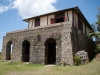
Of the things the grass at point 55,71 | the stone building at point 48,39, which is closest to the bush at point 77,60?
the stone building at point 48,39

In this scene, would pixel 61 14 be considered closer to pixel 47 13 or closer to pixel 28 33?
pixel 47 13

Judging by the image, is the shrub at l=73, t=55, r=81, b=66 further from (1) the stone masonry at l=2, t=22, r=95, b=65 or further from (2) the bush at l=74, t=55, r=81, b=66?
(1) the stone masonry at l=2, t=22, r=95, b=65

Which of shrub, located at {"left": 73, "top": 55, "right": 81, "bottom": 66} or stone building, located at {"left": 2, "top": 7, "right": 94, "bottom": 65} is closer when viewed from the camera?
shrub, located at {"left": 73, "top": 55, "right": 81, "bottom": 66}

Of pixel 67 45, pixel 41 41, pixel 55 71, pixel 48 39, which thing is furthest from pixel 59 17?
pixel 55 71

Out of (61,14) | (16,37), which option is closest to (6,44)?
(16,37)

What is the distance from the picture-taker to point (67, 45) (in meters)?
12.7

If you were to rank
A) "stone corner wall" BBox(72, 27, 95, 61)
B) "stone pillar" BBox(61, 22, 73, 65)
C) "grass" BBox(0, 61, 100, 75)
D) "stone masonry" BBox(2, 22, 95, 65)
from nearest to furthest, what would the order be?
"grass" BBox(0, 61, 100, 75) → "stone pillar" BBox(61, 22, 73, 65) → "stone masonry" BBox(2, 22, 95, 65) → "stone corner wall" BBox(72, 27, 95, 61)

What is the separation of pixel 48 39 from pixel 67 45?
9.15 ft

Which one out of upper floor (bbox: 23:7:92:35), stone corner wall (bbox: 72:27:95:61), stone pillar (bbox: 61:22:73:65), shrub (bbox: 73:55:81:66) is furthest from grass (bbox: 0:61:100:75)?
upper floor (bbox: 23:7:92:35)

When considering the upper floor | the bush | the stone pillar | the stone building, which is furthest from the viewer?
the upper floor

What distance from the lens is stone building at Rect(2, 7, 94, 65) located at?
509 inches

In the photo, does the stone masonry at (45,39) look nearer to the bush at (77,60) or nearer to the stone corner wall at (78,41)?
the stone corner wall at (78,41)

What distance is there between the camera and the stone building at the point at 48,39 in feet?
42.4

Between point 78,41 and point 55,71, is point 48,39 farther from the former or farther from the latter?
point 55,71
